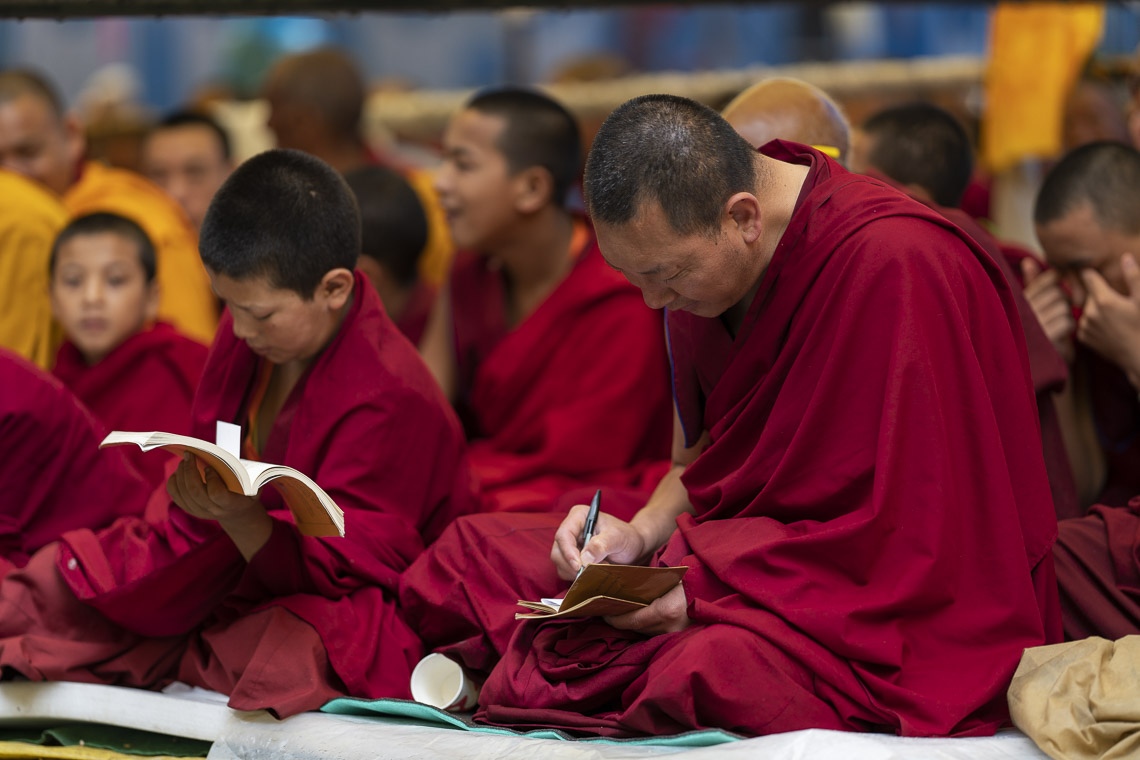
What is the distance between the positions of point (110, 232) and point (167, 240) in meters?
0.90

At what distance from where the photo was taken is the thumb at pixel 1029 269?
3.56m

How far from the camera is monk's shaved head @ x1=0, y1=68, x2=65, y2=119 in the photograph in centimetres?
524

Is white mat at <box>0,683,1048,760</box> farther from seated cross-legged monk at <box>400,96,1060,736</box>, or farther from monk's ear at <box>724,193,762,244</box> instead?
monk's ear at <box>724,193,762,244</box>

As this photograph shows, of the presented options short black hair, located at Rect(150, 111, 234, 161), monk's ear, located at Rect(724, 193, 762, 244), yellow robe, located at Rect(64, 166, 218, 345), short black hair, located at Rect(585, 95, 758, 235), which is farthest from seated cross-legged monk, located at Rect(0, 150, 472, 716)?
Answer: short black hair, located at Rect(150, 111, 234, 161)

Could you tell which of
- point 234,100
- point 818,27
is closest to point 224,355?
point 234,100

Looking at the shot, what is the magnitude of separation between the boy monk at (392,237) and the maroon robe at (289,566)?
1.25 metres

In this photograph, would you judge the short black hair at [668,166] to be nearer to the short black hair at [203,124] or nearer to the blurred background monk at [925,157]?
the blurred background monk at [925,157]

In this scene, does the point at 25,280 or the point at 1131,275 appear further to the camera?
the point at 25,280

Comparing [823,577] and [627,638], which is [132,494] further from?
[823,577]

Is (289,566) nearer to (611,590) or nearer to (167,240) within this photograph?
(611,590)

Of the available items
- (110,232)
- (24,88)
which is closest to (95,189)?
(24,88)

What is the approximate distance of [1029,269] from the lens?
358cm

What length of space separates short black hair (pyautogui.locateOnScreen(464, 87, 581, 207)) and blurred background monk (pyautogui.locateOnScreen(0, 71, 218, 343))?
4.16 ft

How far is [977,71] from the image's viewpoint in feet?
22.5
